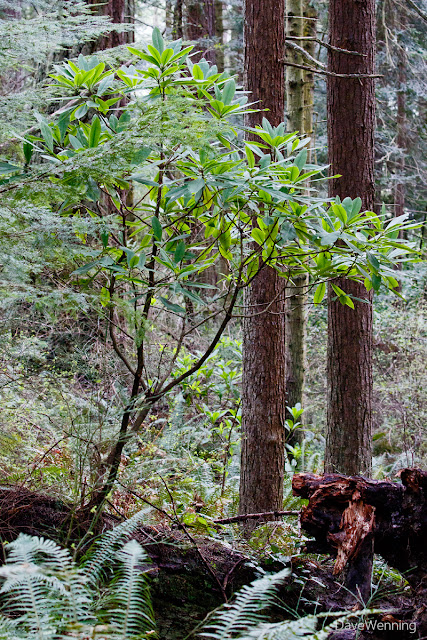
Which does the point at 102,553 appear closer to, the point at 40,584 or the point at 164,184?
the point at 40,584

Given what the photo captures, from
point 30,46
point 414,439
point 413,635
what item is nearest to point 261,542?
point 413,635

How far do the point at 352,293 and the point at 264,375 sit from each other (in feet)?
4.14

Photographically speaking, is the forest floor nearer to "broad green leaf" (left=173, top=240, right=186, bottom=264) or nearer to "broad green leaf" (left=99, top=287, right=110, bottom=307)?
"broad green leaf" (left=99, top=287, right=110, bottom=307)

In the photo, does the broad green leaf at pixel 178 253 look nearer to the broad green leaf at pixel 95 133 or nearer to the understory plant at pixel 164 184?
the understory plant at pixel 164 184

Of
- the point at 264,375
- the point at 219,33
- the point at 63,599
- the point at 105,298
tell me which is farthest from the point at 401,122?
the point at 63,599

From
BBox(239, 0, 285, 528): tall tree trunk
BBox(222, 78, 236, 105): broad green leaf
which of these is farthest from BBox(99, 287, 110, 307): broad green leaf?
BBox(239, 0, 285, 528): tall tree trunk

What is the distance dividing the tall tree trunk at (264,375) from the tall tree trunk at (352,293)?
0.90 meters

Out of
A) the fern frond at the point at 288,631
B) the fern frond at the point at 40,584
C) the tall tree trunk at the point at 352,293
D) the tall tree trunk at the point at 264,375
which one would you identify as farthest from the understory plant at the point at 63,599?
the tall tree trunk at the point at 352,293

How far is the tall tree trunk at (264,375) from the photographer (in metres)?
4.52

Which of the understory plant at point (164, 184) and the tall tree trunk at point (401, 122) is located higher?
the tall tree trunk at point (401, 122)

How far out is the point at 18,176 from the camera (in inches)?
109

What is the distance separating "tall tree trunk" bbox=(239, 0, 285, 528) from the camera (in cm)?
452

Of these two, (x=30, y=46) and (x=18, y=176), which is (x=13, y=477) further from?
(x=30, y=46)

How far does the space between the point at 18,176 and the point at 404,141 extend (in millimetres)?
18026
